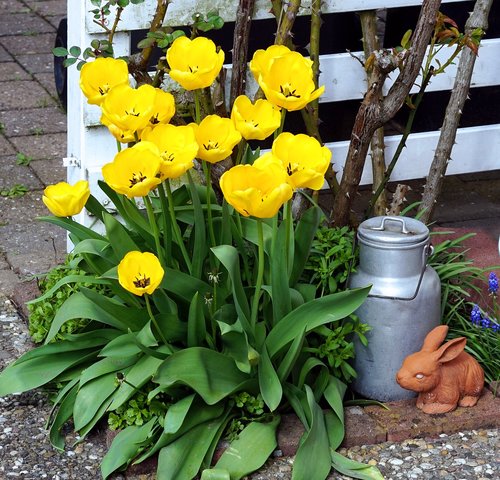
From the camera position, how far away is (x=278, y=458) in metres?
2.88

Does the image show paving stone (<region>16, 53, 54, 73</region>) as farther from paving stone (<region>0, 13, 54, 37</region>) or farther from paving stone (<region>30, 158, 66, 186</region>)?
paving stone (<region>30, 158, 66, 186</region>)

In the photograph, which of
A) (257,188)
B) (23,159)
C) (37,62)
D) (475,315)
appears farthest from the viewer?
(37,62)

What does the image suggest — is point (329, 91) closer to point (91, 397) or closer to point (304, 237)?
point (304, 237)

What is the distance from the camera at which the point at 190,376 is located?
2.75 m

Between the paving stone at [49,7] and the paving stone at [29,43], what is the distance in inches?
15.7

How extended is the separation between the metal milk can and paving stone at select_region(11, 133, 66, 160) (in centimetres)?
226

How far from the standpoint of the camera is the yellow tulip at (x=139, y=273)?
2.52 metres

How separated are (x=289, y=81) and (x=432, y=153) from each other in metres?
1.50

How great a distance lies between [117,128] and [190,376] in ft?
2.20

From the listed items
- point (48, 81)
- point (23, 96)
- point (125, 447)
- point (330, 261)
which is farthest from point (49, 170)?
point (125, 447)

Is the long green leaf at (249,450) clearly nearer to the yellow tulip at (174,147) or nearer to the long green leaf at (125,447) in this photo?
the long green leaf at (125,447)

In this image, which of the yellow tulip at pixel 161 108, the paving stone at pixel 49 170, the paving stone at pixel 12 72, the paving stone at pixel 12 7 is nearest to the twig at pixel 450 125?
the yellow tulip at pixel 161 108

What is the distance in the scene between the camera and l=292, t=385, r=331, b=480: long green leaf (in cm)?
276

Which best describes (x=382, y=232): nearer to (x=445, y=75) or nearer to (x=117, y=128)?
(x=117, y=128)
